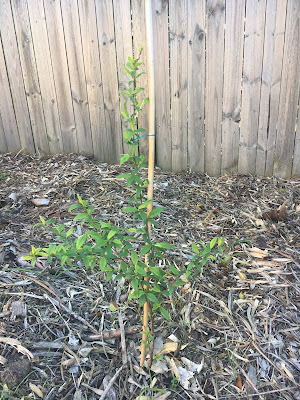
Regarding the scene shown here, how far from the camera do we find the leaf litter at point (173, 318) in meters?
1.75

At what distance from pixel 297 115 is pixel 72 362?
2.75m

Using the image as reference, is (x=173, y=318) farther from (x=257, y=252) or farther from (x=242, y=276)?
(x=257, y=252)

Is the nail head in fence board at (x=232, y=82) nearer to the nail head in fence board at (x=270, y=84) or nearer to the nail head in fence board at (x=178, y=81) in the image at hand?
the nail head in fence board at (x=270, y=84)

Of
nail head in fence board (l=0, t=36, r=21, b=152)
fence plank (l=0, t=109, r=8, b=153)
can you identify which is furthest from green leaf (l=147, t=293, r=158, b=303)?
fence plank (l=0, t=109, r=8, b=153)

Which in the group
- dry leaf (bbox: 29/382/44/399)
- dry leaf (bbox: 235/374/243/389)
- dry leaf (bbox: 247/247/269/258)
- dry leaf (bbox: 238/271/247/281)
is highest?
dry leaf (bbox: 247/247/269/258)

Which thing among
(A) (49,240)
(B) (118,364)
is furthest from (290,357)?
(A) (49,240)

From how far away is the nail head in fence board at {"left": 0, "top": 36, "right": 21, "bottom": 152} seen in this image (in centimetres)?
397

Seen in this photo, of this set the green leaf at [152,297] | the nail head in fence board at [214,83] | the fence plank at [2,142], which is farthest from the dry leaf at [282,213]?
the fence plank at [2,142]

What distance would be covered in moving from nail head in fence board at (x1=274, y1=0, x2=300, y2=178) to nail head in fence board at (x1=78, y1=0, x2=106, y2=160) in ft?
5.65

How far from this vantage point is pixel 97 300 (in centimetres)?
212

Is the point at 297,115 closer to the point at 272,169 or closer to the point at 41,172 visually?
the point at 272,169

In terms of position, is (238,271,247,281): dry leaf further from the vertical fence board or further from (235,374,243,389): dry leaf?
the vertical fence board

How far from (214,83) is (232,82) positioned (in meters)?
0.16

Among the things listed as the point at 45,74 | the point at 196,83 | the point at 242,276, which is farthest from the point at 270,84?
the point at 45,74
